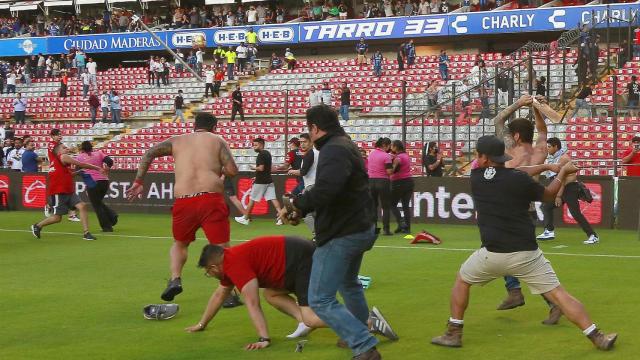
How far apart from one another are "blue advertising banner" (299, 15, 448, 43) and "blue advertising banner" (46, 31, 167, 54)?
294 inches

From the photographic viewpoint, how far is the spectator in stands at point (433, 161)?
22.0 meters

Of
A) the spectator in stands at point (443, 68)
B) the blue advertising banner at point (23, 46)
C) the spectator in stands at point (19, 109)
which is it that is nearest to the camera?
the spectator in stands at point (443, 68)

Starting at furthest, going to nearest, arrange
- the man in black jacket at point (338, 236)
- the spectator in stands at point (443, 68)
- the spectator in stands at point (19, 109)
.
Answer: the spectator in stands at point (19, 109) < the spectator in stands at point (443, 68) < the man in black jacket at point (338, 236)

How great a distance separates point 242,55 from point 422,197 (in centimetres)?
2239

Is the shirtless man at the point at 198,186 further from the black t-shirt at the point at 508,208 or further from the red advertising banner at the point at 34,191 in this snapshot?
the red advertising banner at the point at 34,191

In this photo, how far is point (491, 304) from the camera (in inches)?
408

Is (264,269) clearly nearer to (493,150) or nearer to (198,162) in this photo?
(493,150)

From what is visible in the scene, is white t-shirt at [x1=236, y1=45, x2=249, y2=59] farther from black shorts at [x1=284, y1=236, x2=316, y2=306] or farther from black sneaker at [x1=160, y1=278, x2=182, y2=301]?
black shorts at [x1=284, y1=236, x2=316, y2=306]

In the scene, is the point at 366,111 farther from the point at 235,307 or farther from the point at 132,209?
the point at 235,307

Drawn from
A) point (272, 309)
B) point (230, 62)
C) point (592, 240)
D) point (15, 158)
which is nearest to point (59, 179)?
point (272, 309)

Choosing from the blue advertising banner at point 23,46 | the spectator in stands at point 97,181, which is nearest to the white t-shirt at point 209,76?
the blue advertising banner at point 23,46

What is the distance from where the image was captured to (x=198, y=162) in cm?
1027

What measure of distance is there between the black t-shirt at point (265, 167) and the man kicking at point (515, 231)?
1270cm

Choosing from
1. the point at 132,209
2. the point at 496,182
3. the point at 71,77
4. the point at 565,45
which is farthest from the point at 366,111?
the point at 496,182
